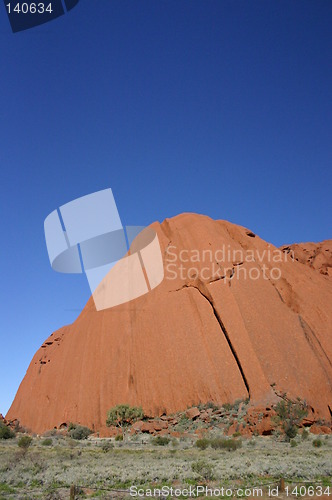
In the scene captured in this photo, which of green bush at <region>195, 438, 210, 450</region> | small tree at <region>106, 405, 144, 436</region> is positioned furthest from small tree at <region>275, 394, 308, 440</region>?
small tree at <region>106, 405, 144, 436</region>

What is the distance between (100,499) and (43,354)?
143 feet

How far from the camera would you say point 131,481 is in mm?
11031

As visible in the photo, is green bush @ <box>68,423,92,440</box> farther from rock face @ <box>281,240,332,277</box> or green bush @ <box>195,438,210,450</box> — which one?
rock face @ <box>281,240,332,277</box>

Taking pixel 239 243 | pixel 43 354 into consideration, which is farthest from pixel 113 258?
pixel 43 354

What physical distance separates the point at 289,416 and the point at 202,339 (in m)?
10.1

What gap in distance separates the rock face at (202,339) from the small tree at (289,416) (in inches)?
86.3

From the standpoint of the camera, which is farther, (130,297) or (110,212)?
(130,297)

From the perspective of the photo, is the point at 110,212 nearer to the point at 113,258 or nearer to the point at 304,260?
the point at 113,258

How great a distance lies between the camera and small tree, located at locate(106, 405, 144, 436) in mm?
28094

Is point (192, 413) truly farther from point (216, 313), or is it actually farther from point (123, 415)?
point (216, 313)

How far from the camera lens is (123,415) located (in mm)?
28562

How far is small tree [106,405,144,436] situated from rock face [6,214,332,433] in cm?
101

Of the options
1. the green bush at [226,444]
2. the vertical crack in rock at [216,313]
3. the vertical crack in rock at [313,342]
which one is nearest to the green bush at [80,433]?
the vertical crack in rock at [216,313]

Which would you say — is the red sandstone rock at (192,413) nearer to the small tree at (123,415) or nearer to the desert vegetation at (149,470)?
the small tree at (123,415)
